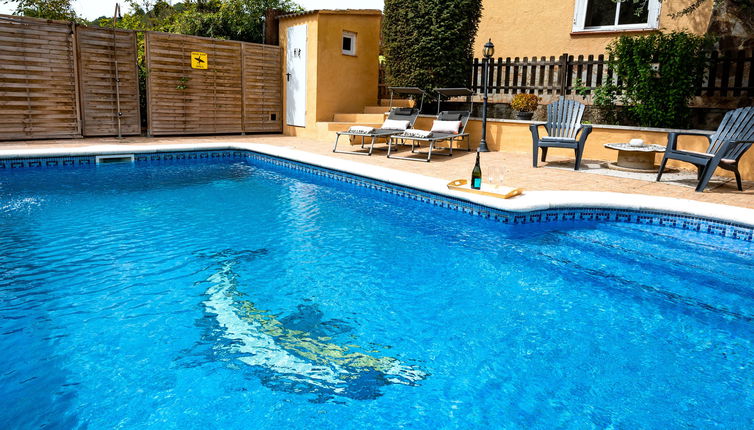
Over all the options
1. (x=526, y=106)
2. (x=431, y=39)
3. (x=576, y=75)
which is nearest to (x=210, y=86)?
(x=431, y=39)

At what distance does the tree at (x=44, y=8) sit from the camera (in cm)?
1652

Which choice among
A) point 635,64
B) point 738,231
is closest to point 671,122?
point 635,64

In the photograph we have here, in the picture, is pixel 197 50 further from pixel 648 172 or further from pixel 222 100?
pixel 648 172

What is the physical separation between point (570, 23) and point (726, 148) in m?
6.75

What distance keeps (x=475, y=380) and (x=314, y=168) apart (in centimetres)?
675

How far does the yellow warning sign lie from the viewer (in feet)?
42.9

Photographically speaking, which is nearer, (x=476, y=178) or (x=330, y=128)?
(x=476, y=178)

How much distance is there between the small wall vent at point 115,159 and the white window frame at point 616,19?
33.5ft

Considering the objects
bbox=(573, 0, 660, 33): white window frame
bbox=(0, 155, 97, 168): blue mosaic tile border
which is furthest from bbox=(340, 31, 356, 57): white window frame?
bbox=(0, 155, 97, 168): blue mosaic tile border

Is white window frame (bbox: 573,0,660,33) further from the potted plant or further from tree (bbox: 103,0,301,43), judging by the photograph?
tree (bbox: 103,0,301,43)

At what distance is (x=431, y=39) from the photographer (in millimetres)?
11648

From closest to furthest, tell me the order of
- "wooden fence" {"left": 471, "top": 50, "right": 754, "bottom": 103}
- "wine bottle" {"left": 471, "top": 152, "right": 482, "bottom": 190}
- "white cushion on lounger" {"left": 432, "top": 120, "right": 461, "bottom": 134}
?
"wine bottle" {"left": 471, "top": 152, "right": 482, "bottom": 190}, "wooden fence" {"left": 471, "top": 50, "right": 754, "bottom": 103}, "white cushion on lounger" {"left": 432, "top": 120, "right": 461, "bottom": 134}

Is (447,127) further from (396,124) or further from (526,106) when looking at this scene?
(526,106)

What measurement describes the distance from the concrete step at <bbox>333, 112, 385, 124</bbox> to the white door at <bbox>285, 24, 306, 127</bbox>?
3.27 feet
